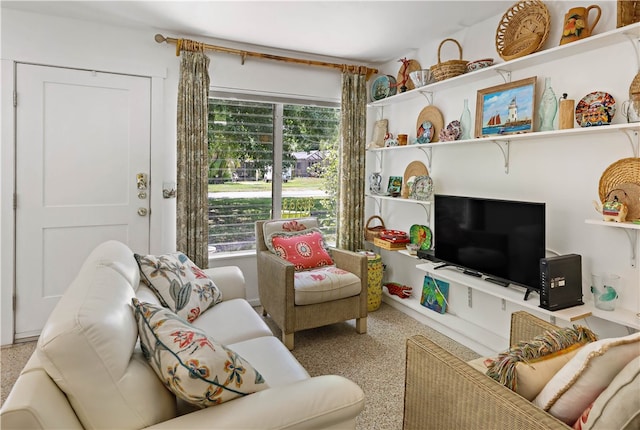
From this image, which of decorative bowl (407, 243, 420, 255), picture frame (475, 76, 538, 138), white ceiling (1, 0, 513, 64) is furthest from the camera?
decorative bowl (407, 243, 420, 255)

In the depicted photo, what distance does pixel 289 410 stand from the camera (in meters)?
1.14

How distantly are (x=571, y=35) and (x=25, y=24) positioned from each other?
3.74 meters

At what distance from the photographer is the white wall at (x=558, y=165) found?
7.01 feet

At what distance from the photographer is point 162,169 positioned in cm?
336

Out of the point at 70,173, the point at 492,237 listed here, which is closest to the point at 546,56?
the point at 492,237

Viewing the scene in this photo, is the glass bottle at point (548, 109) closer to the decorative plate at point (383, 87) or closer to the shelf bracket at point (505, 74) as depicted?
the shelf bracket at point (505, 74)

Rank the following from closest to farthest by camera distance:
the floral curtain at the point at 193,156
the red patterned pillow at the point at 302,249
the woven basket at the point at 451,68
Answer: the woven basket at the point at 451,68 → the red patterned pillow at the point at 302,249 → the floral curtain at the point at 193,156

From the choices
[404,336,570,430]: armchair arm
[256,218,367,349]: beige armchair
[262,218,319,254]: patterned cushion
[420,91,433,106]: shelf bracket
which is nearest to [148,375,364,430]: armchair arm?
[404,336,570,430]: armchair arm

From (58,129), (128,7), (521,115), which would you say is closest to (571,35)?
(521,115)

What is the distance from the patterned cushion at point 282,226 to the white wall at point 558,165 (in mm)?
1217

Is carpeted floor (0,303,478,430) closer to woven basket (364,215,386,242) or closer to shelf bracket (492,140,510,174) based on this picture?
woven basket (364,215,386,242)

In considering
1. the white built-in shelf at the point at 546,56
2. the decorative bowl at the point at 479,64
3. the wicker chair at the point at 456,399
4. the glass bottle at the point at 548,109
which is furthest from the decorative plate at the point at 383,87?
the wicker chair at the point at 456,399

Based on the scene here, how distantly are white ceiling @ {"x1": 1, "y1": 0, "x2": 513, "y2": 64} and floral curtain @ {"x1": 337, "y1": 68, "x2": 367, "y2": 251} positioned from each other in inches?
20.0

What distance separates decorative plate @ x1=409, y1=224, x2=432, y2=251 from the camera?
3489 millimetres
